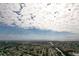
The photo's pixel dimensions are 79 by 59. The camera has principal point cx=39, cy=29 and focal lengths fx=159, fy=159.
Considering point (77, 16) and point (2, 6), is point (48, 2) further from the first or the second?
point (2, 6)

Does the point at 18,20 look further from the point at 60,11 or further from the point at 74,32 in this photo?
the point at 74,32

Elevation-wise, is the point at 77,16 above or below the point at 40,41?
above

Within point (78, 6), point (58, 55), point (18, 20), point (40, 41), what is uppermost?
point (78, 6)

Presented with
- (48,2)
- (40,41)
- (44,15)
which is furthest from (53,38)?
(48,2)

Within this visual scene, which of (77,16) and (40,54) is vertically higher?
(77,16)

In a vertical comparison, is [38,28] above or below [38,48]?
above

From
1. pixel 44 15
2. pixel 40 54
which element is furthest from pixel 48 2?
pixel 40 54
